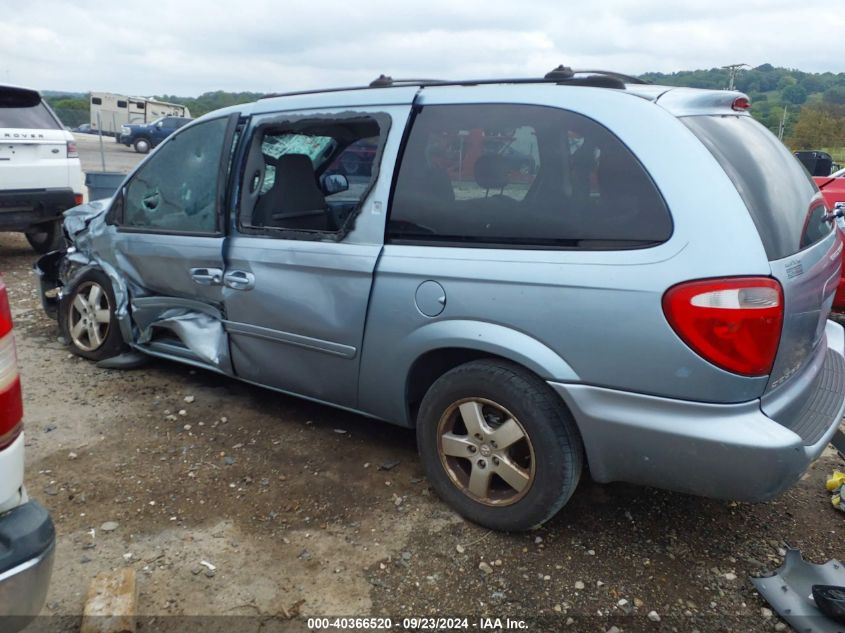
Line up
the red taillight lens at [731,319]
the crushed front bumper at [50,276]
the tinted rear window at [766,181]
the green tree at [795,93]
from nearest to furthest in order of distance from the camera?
the red taillight lens at [731,319] < the tinted rear window at [766,181] < the crushed front bumper at [50,276] < the green tree at [795,93]

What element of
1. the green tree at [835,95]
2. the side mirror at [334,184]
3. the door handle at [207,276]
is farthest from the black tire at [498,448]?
the green tree at [835,95]

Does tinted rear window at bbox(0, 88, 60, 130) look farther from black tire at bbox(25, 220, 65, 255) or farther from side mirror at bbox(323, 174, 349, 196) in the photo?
side mirror at bbox(323, 174, 349, 196)

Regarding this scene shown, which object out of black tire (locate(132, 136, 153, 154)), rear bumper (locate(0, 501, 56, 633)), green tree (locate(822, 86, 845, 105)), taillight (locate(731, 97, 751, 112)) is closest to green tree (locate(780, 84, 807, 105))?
green tree (locate(822, 86, 845, 105))

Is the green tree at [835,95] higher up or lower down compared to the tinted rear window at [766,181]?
higher up

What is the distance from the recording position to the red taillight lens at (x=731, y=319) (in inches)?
85.4

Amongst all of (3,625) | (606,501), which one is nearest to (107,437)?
(3,625)

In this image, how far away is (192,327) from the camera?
3.94 meters

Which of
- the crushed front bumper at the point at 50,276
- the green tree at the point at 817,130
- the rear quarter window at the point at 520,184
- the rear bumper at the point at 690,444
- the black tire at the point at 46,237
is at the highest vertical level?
the green tree at the point at 817,130

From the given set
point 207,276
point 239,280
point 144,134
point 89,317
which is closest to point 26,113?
point 89,317

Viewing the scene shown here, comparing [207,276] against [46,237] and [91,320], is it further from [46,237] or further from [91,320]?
[46,237]

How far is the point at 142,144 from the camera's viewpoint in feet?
107

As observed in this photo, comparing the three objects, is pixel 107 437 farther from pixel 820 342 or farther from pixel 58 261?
pixel 820 342

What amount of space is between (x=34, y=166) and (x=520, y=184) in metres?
6.27

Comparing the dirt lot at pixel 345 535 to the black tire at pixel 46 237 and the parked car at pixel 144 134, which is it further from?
the parked car at pixel 144 134
